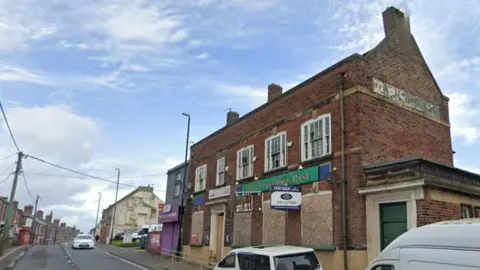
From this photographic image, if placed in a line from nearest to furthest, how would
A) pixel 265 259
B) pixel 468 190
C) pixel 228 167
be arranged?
pixel 265 259, pixel 468 190, pixel 228 167

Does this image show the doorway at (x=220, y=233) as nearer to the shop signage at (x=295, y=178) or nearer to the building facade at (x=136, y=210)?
the shop signage at (x=295, y=178)

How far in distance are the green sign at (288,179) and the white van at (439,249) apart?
9.60 meters

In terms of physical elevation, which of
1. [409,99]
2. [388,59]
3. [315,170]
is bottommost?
[315,170]

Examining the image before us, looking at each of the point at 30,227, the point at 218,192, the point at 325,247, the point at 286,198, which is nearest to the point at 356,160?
the point at 286,198

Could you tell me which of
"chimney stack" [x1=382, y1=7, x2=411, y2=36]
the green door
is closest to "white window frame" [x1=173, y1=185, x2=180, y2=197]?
"chimney stack" [x1=382, y1=7, x2=411, y2=36]

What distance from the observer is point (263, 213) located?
18.4 metres

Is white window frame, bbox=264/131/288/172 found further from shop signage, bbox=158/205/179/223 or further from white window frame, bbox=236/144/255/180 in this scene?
shop signage, bbox=158/205/179/223

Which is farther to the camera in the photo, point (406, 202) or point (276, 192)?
point (276, 192)

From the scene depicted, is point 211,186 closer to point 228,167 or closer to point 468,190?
point 228,167

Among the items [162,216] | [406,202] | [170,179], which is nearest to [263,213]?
[406,202]

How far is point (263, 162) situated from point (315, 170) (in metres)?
4.18

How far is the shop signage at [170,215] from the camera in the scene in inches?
1103

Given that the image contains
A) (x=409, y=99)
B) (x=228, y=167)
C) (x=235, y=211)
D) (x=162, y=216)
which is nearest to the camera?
(x=409, y=99)

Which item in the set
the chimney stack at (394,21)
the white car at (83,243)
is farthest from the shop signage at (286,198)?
the white car at (83,243)
